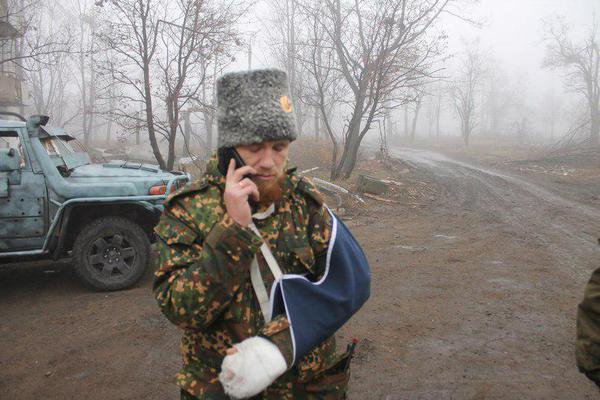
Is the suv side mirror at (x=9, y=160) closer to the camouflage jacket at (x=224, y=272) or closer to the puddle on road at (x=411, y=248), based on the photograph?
the camouflage jacket at (x=224, y=272)

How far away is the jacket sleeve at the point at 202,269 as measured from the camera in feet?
4.25

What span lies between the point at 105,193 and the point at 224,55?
6700mm

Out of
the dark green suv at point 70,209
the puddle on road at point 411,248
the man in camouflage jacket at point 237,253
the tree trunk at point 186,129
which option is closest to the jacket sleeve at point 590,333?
the man in camouflage jacket at point 237,253

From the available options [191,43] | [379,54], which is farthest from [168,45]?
[379,54]

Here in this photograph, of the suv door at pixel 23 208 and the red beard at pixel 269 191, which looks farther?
the suv door at pixel 23 208

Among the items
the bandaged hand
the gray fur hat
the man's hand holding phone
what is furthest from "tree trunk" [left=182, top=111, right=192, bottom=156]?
the bandaged hand

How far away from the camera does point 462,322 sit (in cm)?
439

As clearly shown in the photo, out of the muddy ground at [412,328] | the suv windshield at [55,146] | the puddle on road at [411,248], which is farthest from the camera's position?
the puddle on road at [411,248]

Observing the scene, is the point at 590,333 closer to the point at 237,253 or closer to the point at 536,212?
the point at 237,253

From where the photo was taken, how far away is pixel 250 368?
1.24m

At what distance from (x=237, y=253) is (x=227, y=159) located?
0.40 metres

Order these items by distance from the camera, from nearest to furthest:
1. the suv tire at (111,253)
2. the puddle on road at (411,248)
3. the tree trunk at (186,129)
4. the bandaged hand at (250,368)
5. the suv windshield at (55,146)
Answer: the bandaged hand at (250,368)
the suv tire at (111,253)
the suv windshield at (55,146)
the puddle on road at (411,248)
the tree trunk at (186,129)

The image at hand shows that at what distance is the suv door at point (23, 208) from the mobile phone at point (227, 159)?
4.52 meters

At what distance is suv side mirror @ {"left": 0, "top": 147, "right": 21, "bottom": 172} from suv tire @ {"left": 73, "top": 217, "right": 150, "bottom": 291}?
3.47 ft
